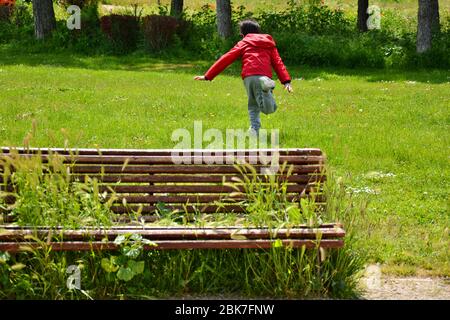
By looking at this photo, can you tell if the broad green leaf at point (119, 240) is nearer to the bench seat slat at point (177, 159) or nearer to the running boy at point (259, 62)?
the bench seat slat at point (177, 159)

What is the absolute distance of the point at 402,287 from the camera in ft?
18.3

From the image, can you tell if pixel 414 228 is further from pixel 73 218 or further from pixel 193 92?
pixel 193 92

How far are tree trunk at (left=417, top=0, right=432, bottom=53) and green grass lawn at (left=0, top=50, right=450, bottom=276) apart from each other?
1.50 meters

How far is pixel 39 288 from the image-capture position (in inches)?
198

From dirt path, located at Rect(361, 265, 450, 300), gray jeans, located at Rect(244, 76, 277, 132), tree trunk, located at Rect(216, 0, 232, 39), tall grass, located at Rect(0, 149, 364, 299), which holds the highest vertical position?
tree trunk, located at Rect(216, 0, 232, 39)

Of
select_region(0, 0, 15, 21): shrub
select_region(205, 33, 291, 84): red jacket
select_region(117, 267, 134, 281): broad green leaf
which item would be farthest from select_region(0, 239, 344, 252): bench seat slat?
select_region(0, 0, 15, 21): shrub

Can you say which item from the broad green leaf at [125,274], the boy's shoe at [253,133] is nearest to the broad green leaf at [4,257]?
the broad green leaf at [125,274]

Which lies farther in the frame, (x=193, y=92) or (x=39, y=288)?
(x=193, y=92)

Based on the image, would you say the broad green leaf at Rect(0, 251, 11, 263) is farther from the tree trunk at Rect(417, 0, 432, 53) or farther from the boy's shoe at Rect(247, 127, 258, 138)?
the tree trunk at Rect(417, 0, 432, 53)

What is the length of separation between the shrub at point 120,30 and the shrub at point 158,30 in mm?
456

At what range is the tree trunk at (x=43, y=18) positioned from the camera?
25094 mm

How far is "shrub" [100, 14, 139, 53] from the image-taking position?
24469 mm

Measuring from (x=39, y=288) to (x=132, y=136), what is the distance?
6113mm

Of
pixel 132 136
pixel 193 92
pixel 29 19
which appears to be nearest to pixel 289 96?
pixel 193 92
